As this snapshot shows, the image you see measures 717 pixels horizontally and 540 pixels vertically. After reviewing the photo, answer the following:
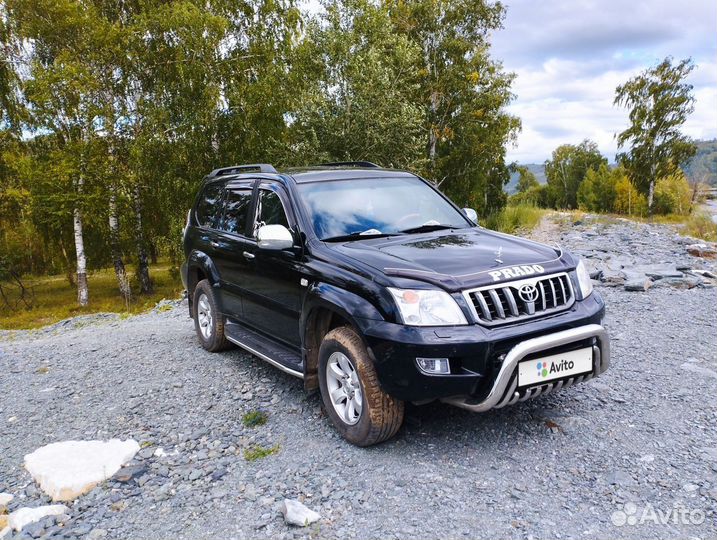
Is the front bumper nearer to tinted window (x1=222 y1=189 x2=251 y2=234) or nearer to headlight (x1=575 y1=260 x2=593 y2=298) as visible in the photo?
headlight (x1=575 y1=260 x2=593 y2=298)

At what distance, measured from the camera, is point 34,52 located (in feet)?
62.6

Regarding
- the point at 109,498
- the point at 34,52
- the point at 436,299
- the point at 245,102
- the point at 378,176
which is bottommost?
the point at 109,498

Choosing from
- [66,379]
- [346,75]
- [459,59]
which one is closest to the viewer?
[66,379]

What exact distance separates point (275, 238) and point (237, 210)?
1482 mm

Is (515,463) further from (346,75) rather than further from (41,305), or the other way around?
(41,305)

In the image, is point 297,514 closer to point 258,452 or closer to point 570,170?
point 258,452

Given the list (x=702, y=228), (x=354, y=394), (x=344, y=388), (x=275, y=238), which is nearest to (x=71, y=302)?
(x=275, y=238)

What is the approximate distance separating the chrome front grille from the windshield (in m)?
1.22

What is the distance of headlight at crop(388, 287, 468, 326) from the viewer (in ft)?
10.8

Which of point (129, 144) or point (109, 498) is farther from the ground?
point (129, 144)

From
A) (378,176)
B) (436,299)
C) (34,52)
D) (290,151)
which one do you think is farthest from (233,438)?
(34,52)

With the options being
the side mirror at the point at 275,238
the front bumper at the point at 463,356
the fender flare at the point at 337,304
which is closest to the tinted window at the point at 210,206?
the side mirror at the point at 275,238

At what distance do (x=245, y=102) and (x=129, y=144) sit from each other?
14.2 ft

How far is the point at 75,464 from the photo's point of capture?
12.2 ft
